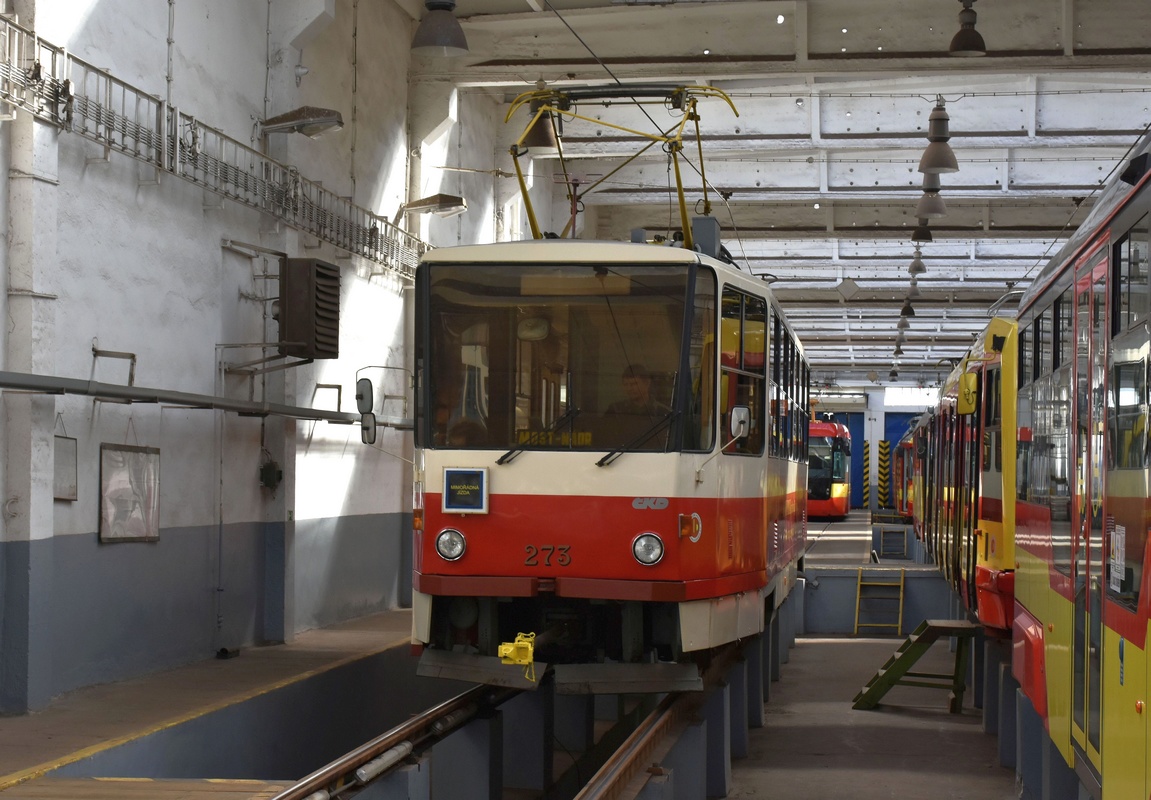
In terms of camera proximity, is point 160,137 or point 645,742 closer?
point 645,742

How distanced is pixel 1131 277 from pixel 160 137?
7926 millimetres

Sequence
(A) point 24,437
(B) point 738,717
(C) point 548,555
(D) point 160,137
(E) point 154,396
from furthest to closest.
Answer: (B) point 738,717 < (D) point 160,137 < (E) point 154,396 < (A) point 24,437 < (C) point 548,555

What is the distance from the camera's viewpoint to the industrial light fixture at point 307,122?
42.2ft

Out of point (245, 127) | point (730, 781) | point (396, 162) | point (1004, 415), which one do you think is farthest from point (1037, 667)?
point (396, 162)

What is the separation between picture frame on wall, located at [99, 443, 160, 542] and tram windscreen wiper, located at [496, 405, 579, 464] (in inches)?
132

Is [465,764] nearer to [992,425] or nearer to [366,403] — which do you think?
[366,403]

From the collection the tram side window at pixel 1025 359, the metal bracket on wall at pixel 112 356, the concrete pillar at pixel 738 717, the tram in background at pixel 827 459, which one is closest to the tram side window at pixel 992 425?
the tram side window at pixel 1025 359

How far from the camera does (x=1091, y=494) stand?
5926 mm

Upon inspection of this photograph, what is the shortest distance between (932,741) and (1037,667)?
474cm

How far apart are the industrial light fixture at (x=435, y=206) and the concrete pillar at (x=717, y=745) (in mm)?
8089

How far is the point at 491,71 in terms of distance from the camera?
679 inches

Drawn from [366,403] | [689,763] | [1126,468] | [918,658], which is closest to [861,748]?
[918,658]

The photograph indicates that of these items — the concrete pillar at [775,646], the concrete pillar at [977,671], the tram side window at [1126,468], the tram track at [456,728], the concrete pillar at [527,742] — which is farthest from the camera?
the concrete pillar at [775,646]

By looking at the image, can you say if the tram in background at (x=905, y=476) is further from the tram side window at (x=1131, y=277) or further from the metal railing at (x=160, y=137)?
the tram side window at (x=1131, y=277)
